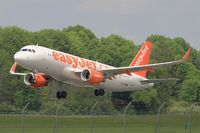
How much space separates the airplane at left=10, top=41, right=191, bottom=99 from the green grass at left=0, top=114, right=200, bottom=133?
311 cm

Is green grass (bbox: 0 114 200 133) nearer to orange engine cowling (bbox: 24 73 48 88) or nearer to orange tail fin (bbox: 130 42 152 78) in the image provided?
orange engine cowling (bbox: 24 73 48 88)

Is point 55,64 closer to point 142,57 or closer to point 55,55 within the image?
point 55,55

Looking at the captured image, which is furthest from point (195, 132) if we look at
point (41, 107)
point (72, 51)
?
point (72, 51)

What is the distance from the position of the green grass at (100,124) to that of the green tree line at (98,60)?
13.1 m

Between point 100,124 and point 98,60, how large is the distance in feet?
259

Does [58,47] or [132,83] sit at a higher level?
[58,47]

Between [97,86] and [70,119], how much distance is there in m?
4.78

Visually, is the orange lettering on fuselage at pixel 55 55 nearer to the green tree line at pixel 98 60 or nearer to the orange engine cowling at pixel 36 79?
the orange engine cowling at pixel 36 79

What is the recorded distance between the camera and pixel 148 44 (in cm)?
8306

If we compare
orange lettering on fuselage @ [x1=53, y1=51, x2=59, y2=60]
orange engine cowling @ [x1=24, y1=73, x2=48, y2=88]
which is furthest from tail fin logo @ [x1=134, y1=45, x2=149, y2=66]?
orange lettering on fuselage @ [x1=53, y1=51, x2=59, y2=60]

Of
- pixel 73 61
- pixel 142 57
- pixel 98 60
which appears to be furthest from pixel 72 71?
pixel 98 60

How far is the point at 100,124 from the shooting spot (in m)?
66.6

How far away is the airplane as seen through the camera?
65188mm

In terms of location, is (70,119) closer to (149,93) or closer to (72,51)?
(149,93)
